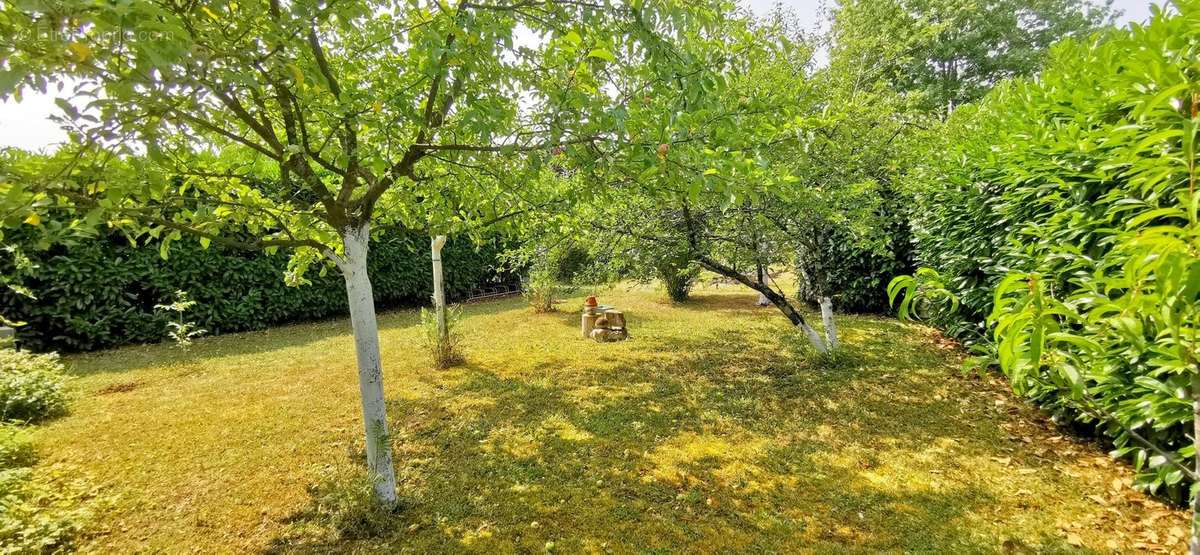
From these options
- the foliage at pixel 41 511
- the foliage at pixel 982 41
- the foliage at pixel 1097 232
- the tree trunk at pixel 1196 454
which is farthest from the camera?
the foliage at pixel 982 41

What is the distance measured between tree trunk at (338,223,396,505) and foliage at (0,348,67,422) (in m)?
4.37

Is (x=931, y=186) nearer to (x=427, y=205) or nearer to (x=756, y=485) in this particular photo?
(x=756, y=485)

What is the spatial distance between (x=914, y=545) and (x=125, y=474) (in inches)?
241

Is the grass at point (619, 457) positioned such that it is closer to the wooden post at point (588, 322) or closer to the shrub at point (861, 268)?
the shrub at point (861, 268)

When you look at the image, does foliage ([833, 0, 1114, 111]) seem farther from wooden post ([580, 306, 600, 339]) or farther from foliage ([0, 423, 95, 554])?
foliage ([0, 423, 95, 554])

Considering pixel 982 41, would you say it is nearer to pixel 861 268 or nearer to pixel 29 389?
pixel 861 268

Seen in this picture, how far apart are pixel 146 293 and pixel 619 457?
32.4 feet

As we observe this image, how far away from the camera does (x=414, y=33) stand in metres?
3.22

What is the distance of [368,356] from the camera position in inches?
129

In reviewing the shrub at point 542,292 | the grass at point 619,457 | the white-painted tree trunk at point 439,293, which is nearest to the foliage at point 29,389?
the grass at point 619,457

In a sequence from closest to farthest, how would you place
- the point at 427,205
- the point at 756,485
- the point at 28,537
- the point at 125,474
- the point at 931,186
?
the point at 28,537
the point at 756,485
the point at 125,474
the point at 427,205
the point at 931,186

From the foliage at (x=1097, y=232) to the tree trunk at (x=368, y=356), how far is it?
3.42 m

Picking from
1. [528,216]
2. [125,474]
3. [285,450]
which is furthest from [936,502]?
[125,474]

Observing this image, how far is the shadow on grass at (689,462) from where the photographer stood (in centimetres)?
307
